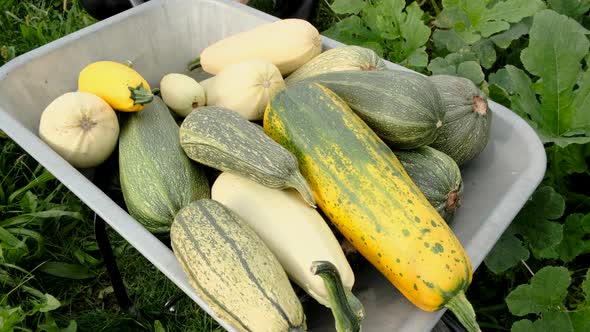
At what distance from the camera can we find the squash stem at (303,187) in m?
1.08

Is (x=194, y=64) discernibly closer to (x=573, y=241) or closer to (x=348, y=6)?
(x=348, y=6)

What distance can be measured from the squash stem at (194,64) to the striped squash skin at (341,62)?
0.36 meters

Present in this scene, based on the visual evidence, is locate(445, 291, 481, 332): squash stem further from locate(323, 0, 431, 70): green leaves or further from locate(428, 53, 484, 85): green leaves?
locate(323, 0, 431, 70): green leaves

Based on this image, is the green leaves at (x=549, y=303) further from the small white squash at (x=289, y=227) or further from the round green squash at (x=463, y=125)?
the small white squash at (x=289, y=227)

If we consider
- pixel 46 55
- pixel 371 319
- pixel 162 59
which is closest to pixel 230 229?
pixel 371 319

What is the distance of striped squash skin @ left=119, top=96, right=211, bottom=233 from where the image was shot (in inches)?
49.0

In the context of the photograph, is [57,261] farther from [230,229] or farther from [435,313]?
[435,313]

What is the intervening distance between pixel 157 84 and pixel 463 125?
3.20 feet

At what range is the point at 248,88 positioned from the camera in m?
1.42

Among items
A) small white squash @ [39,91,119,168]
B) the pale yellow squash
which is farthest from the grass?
the pale yellow squash

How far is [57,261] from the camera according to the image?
196 centimetres

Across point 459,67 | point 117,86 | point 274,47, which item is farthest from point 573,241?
point 117,86

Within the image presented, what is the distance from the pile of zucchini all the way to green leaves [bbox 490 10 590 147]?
Answer: 29cm

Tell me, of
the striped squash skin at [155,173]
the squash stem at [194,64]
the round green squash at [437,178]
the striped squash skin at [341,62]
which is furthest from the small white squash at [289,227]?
the squash stem at [194,64]
